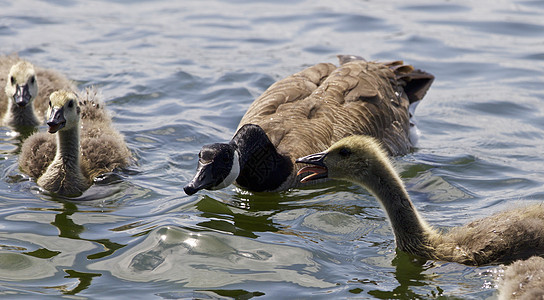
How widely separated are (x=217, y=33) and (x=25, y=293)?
10.7 metres

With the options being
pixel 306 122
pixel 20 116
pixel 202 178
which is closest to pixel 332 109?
pixel 306 122

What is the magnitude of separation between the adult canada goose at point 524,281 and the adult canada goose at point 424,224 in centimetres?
50

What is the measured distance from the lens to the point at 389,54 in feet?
50.4

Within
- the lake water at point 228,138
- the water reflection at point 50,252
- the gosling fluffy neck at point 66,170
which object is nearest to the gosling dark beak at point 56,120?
the gosling fluffy neck at point 66,170

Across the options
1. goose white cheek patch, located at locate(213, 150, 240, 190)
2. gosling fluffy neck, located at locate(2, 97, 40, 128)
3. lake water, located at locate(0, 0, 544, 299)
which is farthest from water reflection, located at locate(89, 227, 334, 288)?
gosling fluffy neck, located at locate(2, 97, 40, 128)

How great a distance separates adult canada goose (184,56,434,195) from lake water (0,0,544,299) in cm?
31

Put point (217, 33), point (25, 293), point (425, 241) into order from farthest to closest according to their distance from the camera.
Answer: point (217, 33) → point (425, 241) → point (25, 293)

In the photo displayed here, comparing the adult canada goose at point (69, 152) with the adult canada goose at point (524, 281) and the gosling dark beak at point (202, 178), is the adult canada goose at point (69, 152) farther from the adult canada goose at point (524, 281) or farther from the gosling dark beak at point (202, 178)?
the adult canada goose at point (524, 281)

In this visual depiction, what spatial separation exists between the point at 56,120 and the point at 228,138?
308 centimetres

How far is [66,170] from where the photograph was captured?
8969 millimetres

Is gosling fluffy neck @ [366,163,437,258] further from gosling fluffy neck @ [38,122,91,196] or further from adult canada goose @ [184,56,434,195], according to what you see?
gosling fluffy neck @ [38,122,91,196]

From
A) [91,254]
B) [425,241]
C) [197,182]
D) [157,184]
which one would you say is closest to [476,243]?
[425,241]

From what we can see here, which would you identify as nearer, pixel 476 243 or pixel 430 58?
pixel 476 243

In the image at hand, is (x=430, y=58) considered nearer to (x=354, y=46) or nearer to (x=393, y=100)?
(x=354, y=46)
